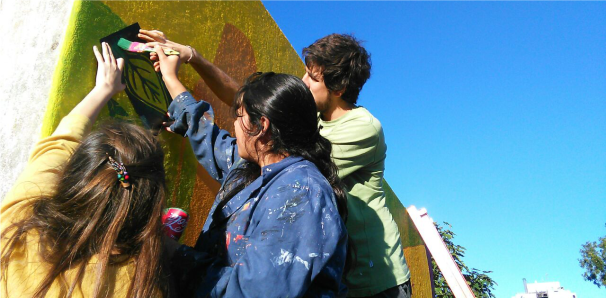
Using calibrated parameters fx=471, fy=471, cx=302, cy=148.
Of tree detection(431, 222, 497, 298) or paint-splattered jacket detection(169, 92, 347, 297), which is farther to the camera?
tree detection(431, 222, 497, 298)

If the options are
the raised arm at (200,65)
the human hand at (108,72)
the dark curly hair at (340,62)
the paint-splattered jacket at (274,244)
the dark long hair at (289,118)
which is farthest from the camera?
the dark curly hair at (340,62)

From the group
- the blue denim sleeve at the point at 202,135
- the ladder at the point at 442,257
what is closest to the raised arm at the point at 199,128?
the blue denim sleeve at the point at 202,135

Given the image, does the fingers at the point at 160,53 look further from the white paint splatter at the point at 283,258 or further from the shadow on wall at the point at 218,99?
the white paint splatter at the point at 283,258

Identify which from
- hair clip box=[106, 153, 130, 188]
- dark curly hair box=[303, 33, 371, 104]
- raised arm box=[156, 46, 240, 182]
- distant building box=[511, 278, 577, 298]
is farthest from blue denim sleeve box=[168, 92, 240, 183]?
distant building box=[511, 278, 577, 298]

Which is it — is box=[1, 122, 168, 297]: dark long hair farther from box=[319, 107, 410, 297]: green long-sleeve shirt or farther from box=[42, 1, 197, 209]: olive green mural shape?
box=[319, 107, 410, 297]: green long-sleeve shirt

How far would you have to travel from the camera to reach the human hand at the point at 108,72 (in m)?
1.63

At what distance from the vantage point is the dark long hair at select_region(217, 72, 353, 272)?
1473 millimetres

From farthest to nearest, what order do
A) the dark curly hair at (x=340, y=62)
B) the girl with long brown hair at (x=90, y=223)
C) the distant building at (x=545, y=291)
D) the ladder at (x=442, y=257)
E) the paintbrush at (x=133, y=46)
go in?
the distant building at (x=545, y=291) → the ladder at (x=442, y=257) → the dark curly hair at (x=340, y=62) → the paintbrush at (x=133, y=46) → the girl with long brown hair at (x=90, y=223)

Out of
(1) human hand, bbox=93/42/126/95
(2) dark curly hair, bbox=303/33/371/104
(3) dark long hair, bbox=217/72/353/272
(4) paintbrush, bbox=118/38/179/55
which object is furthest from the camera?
(2) dark curly hair, bbox=303/33/371/104

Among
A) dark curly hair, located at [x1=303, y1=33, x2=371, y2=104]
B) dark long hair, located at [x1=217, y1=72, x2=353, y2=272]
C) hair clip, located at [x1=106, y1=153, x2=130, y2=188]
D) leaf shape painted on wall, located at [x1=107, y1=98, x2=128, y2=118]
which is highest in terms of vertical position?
dark curly hair, located at [x1=303, y1=33, x2=371, y2=104]

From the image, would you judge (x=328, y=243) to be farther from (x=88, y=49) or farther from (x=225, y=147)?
(x=88, y=49)

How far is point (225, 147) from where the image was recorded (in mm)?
1828

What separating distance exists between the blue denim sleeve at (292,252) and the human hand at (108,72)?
761 mm

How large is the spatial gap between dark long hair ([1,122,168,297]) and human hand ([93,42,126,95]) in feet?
→ 1.55
